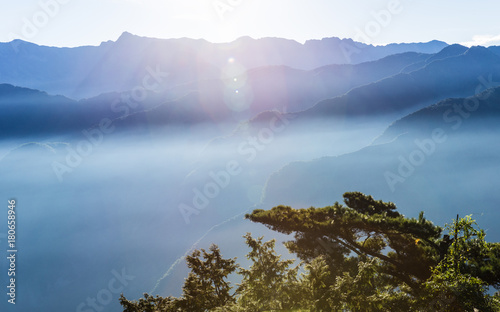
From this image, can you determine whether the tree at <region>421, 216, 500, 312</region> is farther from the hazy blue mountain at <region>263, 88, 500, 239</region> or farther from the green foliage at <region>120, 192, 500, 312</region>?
the hazy blue mountain at <region>263, 88, 500, 239</region>

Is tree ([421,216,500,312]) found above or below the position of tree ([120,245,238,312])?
below

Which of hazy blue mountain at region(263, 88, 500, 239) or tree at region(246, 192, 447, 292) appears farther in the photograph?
hazy blue mountain at region(263, 88, 500, 239)

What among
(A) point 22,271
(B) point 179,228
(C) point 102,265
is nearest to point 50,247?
(A) point 22,271

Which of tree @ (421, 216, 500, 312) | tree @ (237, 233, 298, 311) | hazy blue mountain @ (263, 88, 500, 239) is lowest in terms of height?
tree @ (421, 216, 500, 312)

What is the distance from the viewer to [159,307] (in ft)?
48.1

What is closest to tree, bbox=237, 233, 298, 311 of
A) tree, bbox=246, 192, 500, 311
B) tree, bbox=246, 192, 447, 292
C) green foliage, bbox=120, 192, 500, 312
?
green foliage, bbox=120, 192, 500, 312

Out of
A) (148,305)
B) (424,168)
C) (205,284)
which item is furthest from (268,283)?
(424,168)

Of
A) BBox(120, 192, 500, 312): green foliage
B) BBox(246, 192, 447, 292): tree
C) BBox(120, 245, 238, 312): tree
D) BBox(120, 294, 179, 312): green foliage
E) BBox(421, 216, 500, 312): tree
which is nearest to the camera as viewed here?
BBox(421, 216, 500, 312): tree

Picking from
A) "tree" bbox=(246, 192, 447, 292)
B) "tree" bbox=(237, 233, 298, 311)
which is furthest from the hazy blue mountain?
"tree" bbox=(237, 233, 298, 311)

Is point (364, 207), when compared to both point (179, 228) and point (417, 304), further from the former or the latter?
point (179, 228)

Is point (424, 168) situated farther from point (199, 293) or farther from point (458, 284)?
point (458, 284)

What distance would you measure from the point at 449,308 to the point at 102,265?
176170 millimetres

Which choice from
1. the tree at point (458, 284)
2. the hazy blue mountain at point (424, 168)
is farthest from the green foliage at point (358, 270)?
the hazy blue mountain at point (424, 168)

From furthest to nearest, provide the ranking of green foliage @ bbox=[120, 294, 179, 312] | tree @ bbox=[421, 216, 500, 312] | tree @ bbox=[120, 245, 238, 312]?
1. green foliage @ bbox=[120, 294, 179, 312]
2. tree @ bbox=[120, 245, 238, 312]
3. tree @ bbox=[421, 216, 500, 312]
